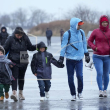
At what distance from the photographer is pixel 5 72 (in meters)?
7.37

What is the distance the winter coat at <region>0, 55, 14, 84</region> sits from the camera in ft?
24.2

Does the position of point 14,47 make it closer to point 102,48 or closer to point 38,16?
point 102,48

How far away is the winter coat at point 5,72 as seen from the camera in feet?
24.2

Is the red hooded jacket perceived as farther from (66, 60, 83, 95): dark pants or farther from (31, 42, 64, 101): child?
(31, 42, 64, 101): child

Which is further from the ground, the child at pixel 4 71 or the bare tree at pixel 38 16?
the bare tree at pixel 38 16

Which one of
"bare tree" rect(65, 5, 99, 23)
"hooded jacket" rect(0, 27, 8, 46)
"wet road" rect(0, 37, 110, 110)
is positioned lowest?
"wet road" rect(0, 37, 110, 110)

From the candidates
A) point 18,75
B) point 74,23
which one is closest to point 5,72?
point 18,75

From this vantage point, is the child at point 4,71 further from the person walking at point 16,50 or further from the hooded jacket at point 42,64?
the hooded jacket at point 42,64

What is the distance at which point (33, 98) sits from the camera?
7.66 m

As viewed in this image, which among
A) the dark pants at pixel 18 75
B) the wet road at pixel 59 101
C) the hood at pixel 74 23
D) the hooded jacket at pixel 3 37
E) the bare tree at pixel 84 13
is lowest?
the wet road at pixel 59 101

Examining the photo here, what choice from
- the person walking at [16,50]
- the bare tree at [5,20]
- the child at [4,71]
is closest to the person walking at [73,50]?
the person walking at [16,50]

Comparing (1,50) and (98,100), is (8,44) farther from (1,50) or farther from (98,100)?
(98,100)

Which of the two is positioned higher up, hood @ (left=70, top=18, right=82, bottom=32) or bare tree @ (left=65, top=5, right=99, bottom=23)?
bare tree @ (left=65, top=5, right=99, bottom=23)

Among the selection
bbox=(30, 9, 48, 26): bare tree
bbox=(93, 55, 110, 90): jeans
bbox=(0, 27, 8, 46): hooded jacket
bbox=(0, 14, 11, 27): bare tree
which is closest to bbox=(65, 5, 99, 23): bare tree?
bbox=(0, 27, 8, 46): hooded jacket
